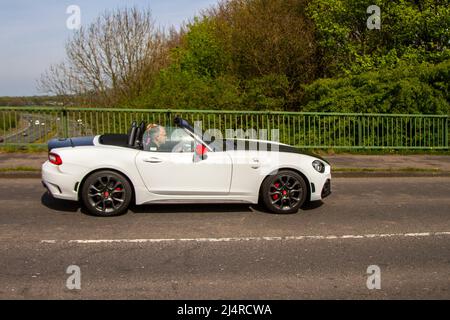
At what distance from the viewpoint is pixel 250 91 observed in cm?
1812

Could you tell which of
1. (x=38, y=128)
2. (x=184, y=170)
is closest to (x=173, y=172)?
(x=184, y=170)

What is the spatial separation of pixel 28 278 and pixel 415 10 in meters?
21.0

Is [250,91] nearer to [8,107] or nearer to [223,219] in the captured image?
[8,107]

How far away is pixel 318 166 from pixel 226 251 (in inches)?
102

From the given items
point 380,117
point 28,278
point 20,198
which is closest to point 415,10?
point 380,117

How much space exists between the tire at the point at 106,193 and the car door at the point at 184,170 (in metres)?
0.33

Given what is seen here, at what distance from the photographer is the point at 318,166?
721 centimetres

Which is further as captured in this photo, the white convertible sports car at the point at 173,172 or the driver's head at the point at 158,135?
the driver's head at the point at 158,135

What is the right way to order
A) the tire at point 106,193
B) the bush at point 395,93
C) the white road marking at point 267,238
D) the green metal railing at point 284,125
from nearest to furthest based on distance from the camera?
1. the white road marking at point 267,238
2. the tire at point 106,193
3. the green metal railing at point 284,125
4. the bush at point 395,93

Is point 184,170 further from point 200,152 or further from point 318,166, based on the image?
point 318,166

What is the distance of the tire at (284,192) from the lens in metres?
6.99

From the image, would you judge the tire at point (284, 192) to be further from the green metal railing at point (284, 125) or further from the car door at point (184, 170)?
the green metal railing at point (284, 125)

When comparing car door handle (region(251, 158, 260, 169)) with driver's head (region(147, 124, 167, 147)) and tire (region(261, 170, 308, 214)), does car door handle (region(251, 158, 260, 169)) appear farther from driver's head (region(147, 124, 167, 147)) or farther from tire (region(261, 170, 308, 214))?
driver's head (region(147, 124, 167, 147))

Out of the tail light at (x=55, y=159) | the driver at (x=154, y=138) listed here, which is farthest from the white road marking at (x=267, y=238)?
the driver at (x=154, y=138)
